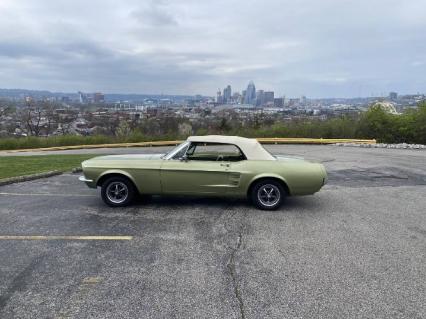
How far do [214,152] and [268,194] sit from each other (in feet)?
4.19

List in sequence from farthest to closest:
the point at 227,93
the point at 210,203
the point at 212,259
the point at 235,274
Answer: the point at 227,93 < the point at 210,203 < the point at 212,259 < the point at 235,274

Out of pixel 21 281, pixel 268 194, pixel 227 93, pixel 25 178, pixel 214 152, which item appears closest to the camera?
A: pixel 21 281

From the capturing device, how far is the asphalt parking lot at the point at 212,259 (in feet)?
12.0

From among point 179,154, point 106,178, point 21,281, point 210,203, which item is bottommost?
point 21,281

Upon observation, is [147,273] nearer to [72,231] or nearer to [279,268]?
[279,268]

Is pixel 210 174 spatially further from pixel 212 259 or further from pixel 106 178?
pixel 212 259

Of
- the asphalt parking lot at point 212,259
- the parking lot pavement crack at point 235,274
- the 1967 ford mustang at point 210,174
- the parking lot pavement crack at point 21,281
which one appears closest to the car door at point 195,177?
the 1967 ford mustang at point 210,174

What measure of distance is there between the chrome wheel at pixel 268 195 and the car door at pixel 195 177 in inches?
24.7

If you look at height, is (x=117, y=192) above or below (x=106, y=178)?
below

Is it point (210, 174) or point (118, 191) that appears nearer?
point (210, 174)

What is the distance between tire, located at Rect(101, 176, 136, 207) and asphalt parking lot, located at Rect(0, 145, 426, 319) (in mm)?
199

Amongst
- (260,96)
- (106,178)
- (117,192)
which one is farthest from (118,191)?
(260,96)

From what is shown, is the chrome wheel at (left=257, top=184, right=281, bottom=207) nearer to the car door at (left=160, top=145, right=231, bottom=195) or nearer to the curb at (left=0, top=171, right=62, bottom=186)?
the car door at (left=160, top=145, right=231, bottom=195)

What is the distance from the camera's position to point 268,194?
7.02m
